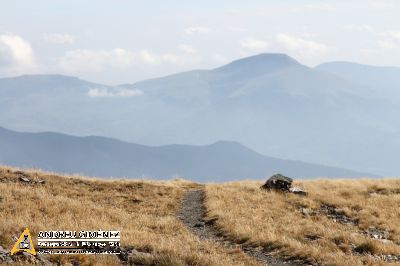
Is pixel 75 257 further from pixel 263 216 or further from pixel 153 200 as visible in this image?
pixel 153 200

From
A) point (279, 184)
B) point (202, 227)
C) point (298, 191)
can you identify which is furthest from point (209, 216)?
point (279, 184)

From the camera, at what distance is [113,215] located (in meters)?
23.5

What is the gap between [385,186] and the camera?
130 feet

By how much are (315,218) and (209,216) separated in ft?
21.7

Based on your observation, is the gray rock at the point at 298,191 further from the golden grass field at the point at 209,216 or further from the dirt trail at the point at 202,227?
the dirt trail at the point at 202,227

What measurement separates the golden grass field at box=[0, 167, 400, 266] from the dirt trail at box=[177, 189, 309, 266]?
49cm

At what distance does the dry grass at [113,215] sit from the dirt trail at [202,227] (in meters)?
0.73

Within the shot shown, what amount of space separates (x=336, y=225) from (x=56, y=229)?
16138 millimetres

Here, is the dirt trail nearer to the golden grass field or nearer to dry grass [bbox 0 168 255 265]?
the golden grass field

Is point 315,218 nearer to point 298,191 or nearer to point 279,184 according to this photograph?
point 298,191

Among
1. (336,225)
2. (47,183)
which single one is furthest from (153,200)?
(336,225)

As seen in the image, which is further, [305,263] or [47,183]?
[47,183]

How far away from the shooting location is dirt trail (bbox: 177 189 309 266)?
17.5 metres

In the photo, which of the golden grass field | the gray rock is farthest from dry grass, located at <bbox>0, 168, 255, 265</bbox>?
the gray rock
